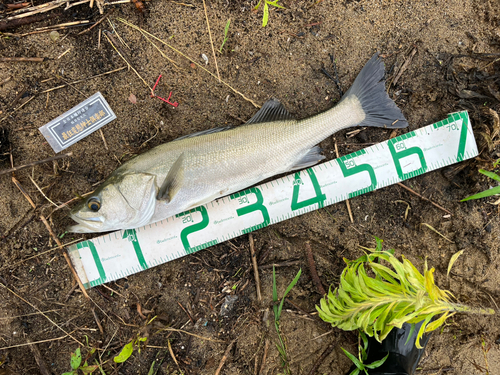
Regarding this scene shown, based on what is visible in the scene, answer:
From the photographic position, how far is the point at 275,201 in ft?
11.9

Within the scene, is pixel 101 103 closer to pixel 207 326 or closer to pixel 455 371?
pixel 207 326

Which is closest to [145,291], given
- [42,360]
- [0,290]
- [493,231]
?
[42,360]

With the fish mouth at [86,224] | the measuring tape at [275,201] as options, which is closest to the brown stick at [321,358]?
the measuring tape at [275,201]

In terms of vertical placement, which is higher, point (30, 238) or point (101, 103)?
point (101, 103)

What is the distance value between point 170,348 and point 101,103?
280cm

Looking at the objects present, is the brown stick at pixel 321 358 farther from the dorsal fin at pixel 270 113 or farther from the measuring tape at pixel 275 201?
the dorsal fin at pixel 270 113

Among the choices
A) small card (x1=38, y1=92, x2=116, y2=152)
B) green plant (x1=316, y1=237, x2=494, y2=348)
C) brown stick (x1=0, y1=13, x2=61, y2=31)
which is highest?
brown stick (x1=0, y1=13, x2=61, y2=31)

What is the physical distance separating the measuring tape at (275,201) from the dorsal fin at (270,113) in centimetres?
67

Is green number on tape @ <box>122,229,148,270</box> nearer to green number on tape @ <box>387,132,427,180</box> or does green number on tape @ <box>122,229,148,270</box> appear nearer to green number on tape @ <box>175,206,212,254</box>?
green number on tape @ <box>175,206,212,254</box>

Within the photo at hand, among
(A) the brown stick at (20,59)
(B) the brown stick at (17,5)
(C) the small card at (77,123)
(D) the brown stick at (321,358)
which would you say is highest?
(B) the brown stick at (17,5)

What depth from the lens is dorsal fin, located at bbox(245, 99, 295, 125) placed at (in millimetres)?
3518

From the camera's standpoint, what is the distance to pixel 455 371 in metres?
3.71

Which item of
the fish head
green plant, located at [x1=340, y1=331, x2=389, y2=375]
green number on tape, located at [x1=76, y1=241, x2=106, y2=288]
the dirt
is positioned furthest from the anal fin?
green number on tape, located at [x1=76, y1=241, x2=106, y2=288]

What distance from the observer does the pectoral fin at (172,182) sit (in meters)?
3.25
